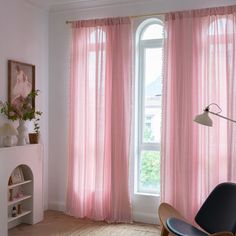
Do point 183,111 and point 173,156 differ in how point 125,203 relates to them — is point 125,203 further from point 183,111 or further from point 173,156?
point 183,111

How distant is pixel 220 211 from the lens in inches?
126

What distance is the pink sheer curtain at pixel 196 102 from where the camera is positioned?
3779mm

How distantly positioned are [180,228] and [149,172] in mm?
1428

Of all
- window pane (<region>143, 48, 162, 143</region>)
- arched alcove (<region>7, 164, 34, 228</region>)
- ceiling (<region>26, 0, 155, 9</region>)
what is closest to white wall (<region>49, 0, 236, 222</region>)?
ceiling (<region>26, 0, 155, 9</region>)

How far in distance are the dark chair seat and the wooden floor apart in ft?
2.78

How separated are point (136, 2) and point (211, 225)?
288cm

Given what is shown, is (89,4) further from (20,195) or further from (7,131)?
(20,195)

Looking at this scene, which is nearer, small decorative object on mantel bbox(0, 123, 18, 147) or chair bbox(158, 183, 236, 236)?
chair bbox(158, 183, 236, 236)

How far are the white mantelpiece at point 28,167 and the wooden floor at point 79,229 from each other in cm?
19

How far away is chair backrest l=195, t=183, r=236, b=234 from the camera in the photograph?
308 cm

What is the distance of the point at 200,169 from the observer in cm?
393

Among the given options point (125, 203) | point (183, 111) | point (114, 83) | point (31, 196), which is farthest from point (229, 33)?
point (31, 196)

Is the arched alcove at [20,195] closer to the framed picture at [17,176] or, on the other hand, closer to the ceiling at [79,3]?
the framed picture at [17,176]

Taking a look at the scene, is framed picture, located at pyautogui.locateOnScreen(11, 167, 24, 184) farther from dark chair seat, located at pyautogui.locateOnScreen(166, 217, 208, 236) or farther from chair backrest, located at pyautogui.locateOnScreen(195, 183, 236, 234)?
chair backrest, located at pyautogui.locateOnScreen(195, 183, 236, 234)
